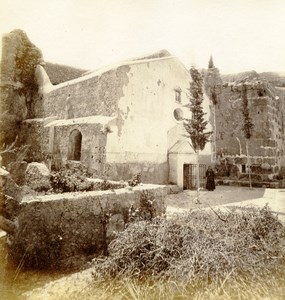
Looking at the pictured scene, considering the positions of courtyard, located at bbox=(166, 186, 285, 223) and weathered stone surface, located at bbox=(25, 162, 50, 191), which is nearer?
weathered stone surface, located at bbox=(25, 162, 50, 191)

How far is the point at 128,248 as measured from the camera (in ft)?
11.8

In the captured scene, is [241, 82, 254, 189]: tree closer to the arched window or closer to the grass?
the arched window

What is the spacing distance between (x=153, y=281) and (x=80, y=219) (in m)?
1.79

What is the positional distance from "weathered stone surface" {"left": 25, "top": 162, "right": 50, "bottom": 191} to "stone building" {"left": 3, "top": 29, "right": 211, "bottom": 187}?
2.07m

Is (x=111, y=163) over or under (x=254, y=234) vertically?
over

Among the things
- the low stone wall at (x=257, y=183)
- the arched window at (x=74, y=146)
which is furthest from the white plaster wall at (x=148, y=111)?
the low stone wall at (x=257, y=183)

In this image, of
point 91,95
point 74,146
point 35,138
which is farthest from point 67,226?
point 35,138

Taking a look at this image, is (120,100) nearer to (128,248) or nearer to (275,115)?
(128,248)

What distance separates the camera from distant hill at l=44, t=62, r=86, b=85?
17.7 meters

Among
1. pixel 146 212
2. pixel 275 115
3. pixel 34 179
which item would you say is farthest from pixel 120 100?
pixel 275 115

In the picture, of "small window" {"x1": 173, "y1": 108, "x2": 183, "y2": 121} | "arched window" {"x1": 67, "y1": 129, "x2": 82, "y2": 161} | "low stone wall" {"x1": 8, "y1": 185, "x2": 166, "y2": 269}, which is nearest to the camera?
"low stone wall" {"x1": 8, "y1": 185, "x2": 166, "y2": 269}

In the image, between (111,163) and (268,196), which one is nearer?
(111,163)

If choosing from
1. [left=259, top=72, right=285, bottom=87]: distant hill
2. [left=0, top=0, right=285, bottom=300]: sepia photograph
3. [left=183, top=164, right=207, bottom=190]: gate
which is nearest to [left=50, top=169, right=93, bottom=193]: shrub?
[left=0, top=0, right=285, bottom=300]: sepia photograph

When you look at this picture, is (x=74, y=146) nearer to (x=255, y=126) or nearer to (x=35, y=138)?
(x=35, y=138)
